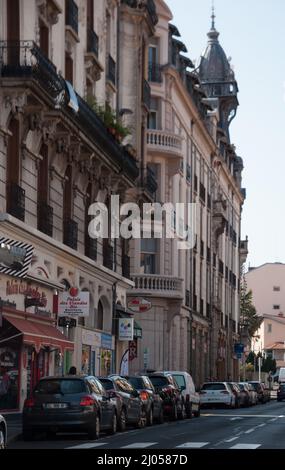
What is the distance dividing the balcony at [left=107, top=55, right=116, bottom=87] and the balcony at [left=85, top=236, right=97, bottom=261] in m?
7.14

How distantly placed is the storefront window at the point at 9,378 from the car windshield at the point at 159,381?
6058 mm

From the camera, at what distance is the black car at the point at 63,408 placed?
29000mm

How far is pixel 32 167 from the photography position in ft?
126

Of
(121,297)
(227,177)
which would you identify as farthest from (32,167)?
(227,177)

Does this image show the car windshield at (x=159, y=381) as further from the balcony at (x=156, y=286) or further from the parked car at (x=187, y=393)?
the balcony at (x=156, y=286)

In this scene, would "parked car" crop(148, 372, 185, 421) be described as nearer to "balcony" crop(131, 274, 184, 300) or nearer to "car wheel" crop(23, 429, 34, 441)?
"car wheel" crop(23, 429, 34, 441)

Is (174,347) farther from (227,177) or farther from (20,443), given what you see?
(20,443)

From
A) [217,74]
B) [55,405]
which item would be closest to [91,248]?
[55,405]

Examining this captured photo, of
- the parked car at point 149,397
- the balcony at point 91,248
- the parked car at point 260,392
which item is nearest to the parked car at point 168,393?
the parked car at point 149,397

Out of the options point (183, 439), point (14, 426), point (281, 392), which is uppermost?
point (281, 392)

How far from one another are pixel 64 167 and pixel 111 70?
9654mm

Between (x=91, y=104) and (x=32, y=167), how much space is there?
685cm

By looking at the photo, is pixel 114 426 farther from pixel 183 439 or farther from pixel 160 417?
pixel 160 417

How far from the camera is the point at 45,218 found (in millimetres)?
39562
